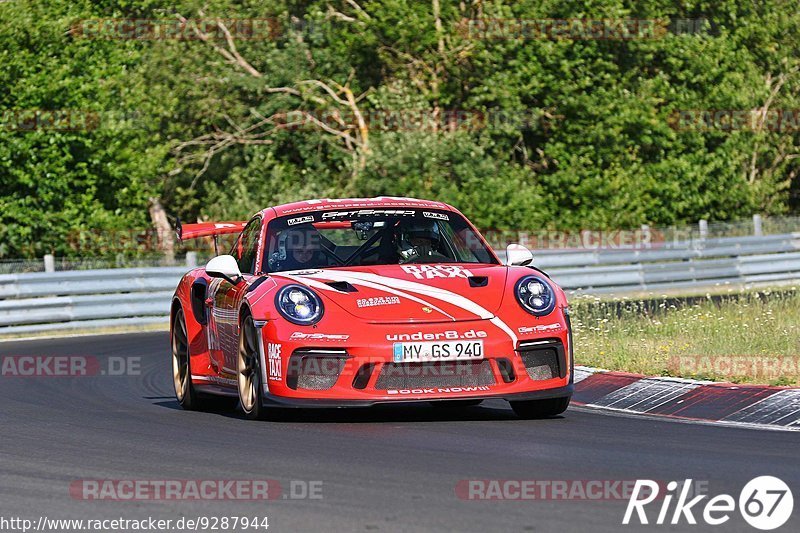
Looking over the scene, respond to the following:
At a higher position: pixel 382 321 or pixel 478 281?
pixel 478 281

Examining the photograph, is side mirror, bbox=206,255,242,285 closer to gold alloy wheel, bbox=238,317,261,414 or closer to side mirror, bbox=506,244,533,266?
gold alloy wheel, bbox=238,317,261,414

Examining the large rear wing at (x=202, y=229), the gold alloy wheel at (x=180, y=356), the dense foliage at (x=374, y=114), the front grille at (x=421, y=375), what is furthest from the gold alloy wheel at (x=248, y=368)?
the dense foliage at (x=374, y=114)

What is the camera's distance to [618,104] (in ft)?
122

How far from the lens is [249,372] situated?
9586 mm

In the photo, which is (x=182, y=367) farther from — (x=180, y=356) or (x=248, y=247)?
(x=248, y=247)

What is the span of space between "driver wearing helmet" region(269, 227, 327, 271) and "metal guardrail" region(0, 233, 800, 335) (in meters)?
13.1

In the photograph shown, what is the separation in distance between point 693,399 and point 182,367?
387cm

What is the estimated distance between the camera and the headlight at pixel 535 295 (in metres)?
9.25

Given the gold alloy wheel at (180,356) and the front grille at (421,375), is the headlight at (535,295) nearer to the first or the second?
the front grille at (421,375)

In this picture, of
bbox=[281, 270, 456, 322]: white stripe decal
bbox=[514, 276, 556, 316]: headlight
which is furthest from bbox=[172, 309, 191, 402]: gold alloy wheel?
bbox=[514, 276, 556, 316]: headlight

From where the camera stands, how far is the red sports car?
A: 8.88 m

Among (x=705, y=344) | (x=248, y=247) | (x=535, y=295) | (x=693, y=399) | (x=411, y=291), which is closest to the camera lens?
(x=411, y=291)

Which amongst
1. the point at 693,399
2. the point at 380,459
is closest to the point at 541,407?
the point at 693,399

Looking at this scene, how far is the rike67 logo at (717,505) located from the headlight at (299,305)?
9.85 feet
